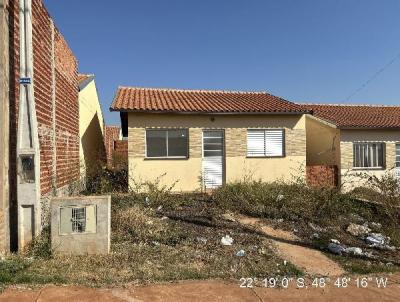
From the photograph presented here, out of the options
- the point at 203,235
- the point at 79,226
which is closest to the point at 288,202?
the point at 203,235

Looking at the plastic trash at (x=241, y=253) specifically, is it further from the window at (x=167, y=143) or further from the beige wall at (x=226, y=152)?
the window at (x=167, y=143)

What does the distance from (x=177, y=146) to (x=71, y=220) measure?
8.09 m

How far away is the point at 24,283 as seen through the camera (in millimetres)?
5055

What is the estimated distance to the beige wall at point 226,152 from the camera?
45.3 ft

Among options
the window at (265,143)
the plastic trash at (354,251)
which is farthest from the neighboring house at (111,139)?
the plastic trash at (354,251)

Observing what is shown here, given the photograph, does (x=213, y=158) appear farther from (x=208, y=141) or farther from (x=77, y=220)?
(x=77, y=220)

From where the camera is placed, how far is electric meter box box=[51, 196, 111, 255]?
248 inches

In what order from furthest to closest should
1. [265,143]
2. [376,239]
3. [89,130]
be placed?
[89,130] → [265,143] → [376,239]

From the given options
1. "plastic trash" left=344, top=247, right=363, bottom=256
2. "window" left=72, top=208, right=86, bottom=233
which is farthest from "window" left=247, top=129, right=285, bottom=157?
"window" left=72, top=208, right=86, bottom=233

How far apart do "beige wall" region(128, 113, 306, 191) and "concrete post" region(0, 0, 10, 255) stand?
24.2 ft

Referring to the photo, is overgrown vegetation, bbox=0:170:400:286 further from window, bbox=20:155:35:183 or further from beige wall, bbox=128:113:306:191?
beige wall, bbox=128:113:306:191

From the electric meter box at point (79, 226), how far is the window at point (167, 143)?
7.55m

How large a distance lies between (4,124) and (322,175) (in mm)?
12414

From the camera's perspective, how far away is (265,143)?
1489 cm
